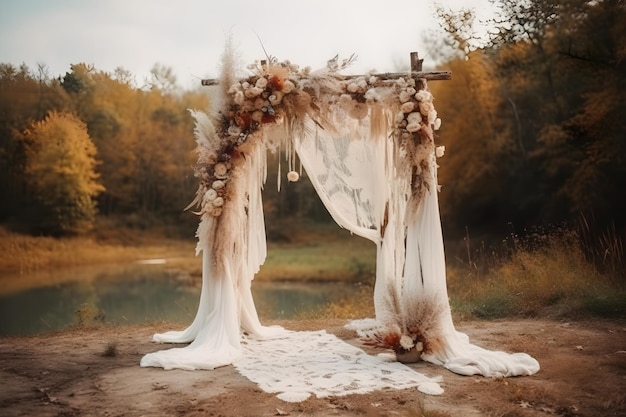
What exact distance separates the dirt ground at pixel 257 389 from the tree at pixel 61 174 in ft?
19.1

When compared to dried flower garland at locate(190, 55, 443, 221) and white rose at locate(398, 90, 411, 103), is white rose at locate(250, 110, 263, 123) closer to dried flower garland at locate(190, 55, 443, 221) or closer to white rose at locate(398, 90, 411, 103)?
dried flower garland at locate(190, 55, 443, 221)

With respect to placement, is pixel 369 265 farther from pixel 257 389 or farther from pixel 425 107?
pixel 257 389

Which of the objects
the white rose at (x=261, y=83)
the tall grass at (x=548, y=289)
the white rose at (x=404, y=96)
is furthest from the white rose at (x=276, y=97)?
the tall grass at (x=548, y=289)

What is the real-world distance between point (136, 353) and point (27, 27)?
7691 mm

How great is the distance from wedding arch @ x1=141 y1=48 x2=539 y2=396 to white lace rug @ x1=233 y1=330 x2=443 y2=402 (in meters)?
0.16

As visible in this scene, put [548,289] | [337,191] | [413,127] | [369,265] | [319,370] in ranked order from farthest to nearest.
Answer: [369,265] → [548,289] → [337,191] → [413,127] → [319,370]

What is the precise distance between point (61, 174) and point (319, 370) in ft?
36.7

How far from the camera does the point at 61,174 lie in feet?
46.0

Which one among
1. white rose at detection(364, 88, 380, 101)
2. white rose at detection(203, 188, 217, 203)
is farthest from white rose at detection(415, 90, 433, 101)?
white rose at detection(203, 188, 217, 203)

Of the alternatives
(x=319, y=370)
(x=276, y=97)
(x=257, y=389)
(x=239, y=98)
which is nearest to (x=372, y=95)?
(x=276, y=97)

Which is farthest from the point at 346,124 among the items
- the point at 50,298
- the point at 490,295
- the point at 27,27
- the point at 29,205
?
the point at 29,205

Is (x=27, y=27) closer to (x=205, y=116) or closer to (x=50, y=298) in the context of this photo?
(x=50, y=298)

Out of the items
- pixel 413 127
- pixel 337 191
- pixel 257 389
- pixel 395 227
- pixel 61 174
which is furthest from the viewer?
pixel 61 174

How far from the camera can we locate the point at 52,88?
32.2 ft
